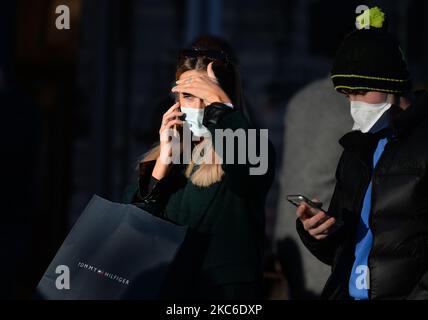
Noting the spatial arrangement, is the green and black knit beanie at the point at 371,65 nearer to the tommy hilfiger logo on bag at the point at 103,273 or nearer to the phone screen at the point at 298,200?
the phone screen at the point at 298,200

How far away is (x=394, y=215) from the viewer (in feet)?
10.6

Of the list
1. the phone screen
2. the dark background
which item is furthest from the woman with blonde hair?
the dark background

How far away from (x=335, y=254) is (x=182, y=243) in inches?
22.7

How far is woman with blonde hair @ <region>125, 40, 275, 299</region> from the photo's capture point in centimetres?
328

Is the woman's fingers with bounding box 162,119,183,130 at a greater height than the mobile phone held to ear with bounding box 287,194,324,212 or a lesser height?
greater

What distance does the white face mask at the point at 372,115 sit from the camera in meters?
3.35

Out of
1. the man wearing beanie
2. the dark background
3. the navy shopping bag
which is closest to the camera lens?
the navy shopping bag

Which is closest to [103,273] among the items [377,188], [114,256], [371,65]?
[114,256]

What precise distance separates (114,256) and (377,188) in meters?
0.82

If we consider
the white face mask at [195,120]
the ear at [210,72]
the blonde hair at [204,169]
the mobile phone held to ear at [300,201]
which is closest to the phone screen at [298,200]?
the mobile phone held to ear at [300,201]

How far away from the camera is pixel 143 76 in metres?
8.38

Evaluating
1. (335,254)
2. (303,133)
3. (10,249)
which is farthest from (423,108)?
(10,249)

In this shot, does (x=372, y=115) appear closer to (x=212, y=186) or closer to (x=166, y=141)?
(x=212, y=186)

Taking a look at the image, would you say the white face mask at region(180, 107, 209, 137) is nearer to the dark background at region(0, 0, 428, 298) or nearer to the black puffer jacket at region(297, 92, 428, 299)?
the black puffer jacket at region(297, 92, 428, 299)
